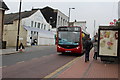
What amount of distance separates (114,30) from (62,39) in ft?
22.6

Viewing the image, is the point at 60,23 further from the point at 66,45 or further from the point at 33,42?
the point at 66,45

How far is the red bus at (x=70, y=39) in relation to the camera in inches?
671

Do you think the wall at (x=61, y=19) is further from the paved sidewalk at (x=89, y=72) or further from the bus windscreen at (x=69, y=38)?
the paved sidewalk at (x=89, y=72)

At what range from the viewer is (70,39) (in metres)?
17.2

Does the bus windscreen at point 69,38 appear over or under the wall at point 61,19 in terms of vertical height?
under

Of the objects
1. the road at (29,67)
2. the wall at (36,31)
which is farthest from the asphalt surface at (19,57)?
the wall at (36,31)

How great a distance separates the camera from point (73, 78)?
7.04 meters

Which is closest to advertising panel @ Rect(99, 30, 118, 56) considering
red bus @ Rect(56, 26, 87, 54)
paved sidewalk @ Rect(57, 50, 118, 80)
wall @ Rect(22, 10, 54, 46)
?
paved sidewalk @ Rect(57, 50, 118, 80)

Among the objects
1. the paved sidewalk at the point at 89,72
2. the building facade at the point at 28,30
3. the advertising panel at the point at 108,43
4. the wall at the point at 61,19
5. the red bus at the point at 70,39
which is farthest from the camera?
the wall at the point at 61,19

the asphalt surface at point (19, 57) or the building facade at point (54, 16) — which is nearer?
the asphalt surface at point (19, 57)

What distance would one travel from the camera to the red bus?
17.0m

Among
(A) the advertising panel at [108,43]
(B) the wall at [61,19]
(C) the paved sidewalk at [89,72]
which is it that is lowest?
(C) the paved sidewalk at [89,72]

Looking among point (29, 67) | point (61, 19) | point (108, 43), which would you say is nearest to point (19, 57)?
point (29, 67)

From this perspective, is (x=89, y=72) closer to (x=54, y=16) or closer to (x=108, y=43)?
(x=108, y=43)
